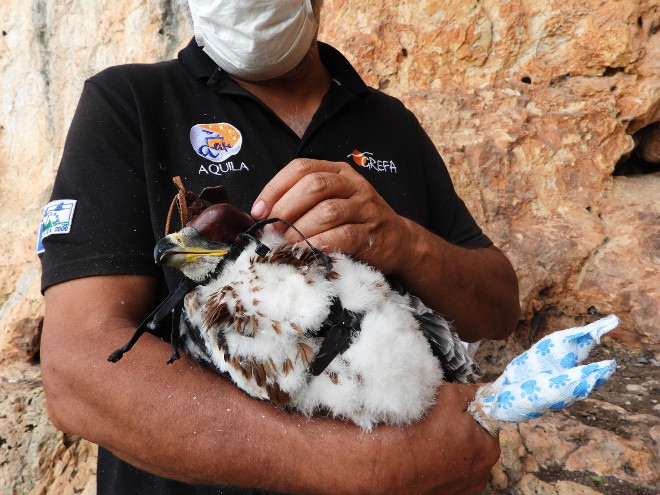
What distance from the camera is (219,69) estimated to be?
4.84 feet

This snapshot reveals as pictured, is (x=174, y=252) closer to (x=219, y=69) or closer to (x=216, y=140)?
(x=216, y=140)

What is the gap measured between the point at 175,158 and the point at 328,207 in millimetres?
513

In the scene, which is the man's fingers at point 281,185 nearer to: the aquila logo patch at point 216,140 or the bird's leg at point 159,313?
the bird's leg at point 159,313

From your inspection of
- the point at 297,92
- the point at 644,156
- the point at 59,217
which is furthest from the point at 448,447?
the point at 644,156

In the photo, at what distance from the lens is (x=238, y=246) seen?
897 millimetres

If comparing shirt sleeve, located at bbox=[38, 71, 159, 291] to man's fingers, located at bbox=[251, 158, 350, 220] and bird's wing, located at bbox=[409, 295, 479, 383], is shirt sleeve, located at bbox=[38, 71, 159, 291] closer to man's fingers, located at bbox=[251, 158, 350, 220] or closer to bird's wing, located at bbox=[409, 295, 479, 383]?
man's fingers, located at bbox=[251, 158, 350, 220]

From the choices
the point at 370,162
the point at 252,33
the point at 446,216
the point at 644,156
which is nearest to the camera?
the point at 252,33

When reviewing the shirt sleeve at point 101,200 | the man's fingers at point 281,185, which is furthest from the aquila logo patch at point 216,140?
the man's fingers at point 281,185

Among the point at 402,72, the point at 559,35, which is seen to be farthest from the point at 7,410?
the point at 559,35

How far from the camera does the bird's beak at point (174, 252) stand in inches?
32.1

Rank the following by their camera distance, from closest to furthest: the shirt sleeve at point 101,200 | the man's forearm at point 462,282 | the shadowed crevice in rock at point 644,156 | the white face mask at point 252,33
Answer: the shirt sleeve at point 101,200 < the man's forearm at point 462,282 < the white face mask at point 252,33 < the shadowed crevice in rock at point 644,156

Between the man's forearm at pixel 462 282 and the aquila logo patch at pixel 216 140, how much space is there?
538 millimetres

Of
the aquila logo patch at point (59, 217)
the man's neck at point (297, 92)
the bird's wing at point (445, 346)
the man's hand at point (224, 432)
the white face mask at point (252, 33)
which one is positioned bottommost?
the man's hand at point (224, 432)

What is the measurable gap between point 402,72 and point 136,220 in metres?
2.26
